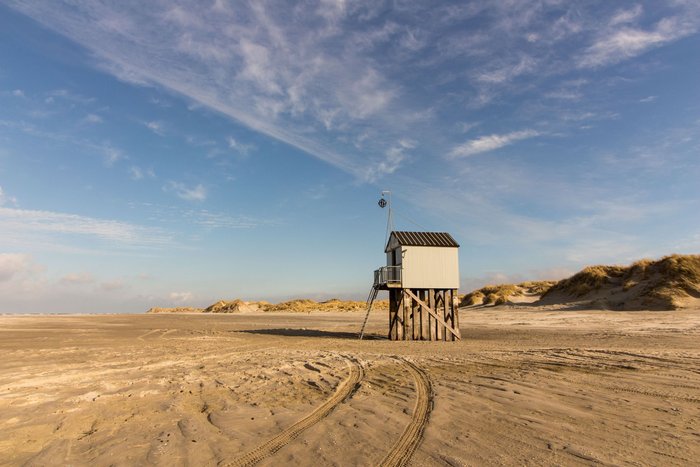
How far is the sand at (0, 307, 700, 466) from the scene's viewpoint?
618cm

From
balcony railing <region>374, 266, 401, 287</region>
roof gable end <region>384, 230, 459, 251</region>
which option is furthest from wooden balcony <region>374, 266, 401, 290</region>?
roof gable end <region>384, 230, 459, 251</region>

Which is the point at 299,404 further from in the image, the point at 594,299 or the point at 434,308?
the point at 594,299

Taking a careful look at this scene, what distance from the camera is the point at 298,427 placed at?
7.48 metres

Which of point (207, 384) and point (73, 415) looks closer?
point (73, 415)

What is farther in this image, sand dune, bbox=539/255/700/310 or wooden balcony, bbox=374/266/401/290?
sand dune, bbox=539/255/700/310

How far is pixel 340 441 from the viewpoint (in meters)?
6.71

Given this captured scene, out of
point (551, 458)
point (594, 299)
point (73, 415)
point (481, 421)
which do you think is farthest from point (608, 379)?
point (594, 299)

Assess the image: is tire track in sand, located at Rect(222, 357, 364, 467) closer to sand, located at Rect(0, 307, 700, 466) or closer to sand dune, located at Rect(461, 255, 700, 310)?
sand, located at Rect(0, 307, 700, 466)

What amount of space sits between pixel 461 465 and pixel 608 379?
7.42 metres

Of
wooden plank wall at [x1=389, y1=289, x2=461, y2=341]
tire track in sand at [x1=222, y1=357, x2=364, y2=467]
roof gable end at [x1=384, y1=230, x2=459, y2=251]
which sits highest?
roof gable end at [x1=384, y1=230, x2=459, y2=251]

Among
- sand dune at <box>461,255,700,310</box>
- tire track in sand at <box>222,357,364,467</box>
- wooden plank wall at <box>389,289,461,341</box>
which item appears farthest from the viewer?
sand dune at <box>461,255,700,310</box>

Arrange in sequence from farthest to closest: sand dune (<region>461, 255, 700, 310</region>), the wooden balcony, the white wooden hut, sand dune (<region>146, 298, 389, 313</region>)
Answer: sand dune (<region>146, 298, 389, 313</region>) < sand dune (<region>461, 255, 700, 310</region>) < the white wooden hut < the wooden balcony

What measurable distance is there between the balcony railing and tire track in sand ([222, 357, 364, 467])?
468 inches

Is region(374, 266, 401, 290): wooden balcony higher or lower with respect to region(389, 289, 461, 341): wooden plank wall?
higher
